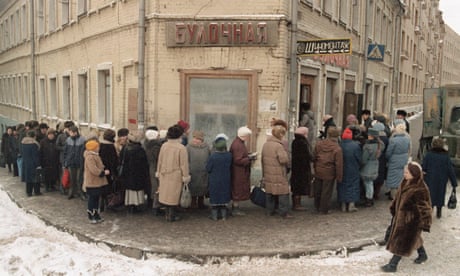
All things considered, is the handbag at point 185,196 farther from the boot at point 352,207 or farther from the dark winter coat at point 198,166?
the boot at point 352,207

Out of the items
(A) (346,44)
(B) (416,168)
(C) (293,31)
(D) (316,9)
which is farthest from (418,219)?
(D) (316,9)

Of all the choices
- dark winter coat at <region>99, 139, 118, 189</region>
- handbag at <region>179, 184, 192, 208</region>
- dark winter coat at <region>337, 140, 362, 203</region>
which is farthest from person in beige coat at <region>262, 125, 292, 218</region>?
dark winter coat at <region>99, 139, 118, 189</region>

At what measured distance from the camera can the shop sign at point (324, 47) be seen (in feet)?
28.9

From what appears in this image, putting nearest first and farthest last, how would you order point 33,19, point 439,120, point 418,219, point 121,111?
point 418,219 < point 121,111 < point 439,120 < point 33,19

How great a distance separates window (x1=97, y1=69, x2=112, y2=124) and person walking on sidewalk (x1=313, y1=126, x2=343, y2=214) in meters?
7.50

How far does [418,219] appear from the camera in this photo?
535 centimetres

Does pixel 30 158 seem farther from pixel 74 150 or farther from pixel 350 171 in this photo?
pixel 350 171

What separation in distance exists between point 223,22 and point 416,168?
5716 mm

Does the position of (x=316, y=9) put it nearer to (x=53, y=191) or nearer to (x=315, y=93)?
(x=315, y=93)

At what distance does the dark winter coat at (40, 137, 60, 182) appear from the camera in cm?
970

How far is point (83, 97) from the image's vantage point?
15.1 meters

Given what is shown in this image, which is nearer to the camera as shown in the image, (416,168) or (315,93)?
(416,168)

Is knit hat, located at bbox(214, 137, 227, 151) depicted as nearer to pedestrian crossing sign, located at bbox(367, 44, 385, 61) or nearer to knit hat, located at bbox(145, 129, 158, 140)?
knit hat, located at bbox(145, 129, 158, 140)

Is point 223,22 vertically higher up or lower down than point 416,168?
higher up
